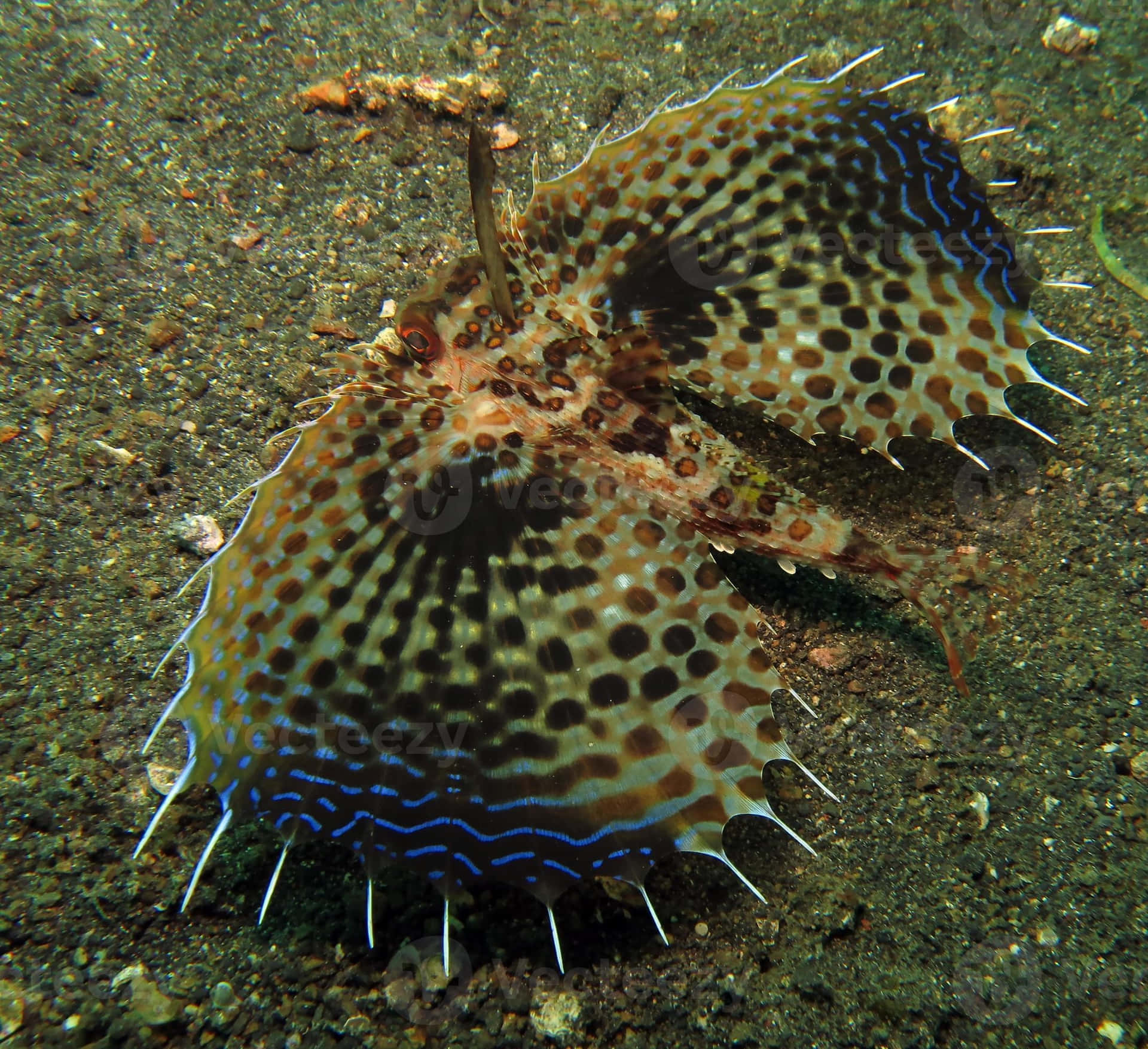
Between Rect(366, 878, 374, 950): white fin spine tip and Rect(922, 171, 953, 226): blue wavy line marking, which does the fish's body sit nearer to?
Rect(922, 171, 953, 226): blue wavy line marking

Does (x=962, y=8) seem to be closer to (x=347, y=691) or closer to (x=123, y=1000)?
(x=347, y=691)

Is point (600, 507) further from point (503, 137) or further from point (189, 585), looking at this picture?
point (503, 137)

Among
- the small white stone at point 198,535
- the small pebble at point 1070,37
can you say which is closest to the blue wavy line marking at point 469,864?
the small white stone at point 198,535

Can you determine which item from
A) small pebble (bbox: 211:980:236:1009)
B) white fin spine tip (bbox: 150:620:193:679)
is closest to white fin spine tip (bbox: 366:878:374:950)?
small pebble (bbox: 211:980:236:1009)

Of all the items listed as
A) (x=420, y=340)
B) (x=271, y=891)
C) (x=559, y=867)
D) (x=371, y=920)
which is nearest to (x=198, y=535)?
(x=420, y=340)

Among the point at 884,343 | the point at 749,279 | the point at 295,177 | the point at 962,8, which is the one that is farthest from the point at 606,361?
the point at 962,8

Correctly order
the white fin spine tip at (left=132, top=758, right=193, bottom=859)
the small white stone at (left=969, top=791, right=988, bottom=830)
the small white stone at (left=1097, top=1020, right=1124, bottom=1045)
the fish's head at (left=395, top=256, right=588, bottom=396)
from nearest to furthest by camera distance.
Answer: the white fin spine tip at (left=132, top=758, right=193, bottom=859) < the small white stone at (left=1097, top=1020, right=1124, bottom=1045) < the small white stone at (left=969, top=791, right=988, bottom=830) < the fish's head at (left=395, top=256, right=588, bottom=396)
